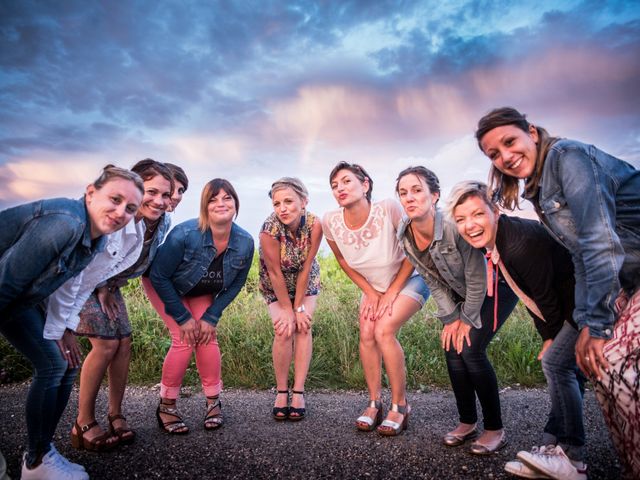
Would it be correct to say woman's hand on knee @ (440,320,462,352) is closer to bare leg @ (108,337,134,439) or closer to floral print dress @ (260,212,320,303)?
floral print dress @ (260,212,320,303)

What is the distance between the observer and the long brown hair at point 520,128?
2811 mm

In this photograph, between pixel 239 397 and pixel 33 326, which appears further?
pixel 239 397

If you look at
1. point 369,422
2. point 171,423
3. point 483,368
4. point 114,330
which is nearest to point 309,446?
point 369,422

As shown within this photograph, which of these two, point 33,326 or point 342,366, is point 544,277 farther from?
point 33,326

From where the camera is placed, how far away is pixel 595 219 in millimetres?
2412

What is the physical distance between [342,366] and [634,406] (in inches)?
138

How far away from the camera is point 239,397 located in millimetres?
4844

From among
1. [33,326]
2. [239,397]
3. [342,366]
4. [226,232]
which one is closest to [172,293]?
[226,232]

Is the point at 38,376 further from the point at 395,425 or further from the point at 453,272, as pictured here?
the point at 453,272

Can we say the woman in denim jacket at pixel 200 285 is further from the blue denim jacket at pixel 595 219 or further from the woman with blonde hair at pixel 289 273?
the blue denim jacket at pixel 595 219

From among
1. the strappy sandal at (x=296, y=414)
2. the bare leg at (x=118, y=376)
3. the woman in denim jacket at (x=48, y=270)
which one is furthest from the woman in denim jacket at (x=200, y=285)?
the woman in denim jacket at (x=48, y=270)

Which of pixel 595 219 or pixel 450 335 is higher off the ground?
pixel 595 219

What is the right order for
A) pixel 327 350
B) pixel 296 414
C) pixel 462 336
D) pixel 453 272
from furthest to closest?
pixel 327 350, pixel 296 414, pixel 453 272, pixel 462 336

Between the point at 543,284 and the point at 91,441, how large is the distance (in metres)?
3.59
